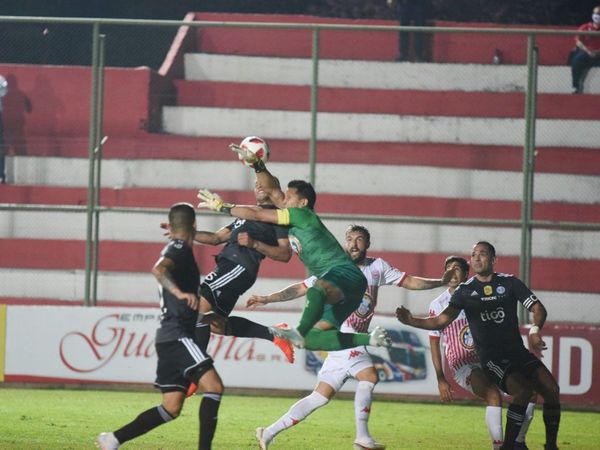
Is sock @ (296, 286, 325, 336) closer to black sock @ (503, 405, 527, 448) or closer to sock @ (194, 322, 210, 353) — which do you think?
sock @ (194, 322, 210, 353)

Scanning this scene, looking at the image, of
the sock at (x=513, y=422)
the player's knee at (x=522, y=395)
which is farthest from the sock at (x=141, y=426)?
the player's knee at (x=522, y=395)

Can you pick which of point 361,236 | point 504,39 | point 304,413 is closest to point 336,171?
point 504,39

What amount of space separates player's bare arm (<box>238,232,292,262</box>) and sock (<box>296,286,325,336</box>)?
86cm

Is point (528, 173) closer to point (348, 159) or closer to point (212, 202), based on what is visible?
point (348, 159)

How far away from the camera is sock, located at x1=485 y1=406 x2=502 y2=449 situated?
1095 cm

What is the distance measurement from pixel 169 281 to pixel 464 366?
3.68 metres

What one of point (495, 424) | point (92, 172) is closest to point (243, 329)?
point (495, 424)

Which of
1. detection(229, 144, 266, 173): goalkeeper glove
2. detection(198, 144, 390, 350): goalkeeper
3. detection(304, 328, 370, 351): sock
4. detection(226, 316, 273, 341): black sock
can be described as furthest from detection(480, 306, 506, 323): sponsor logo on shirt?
detection(229, 144, 266, 173): goalkeeper glove

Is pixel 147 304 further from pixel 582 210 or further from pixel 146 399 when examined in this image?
pixel 582 210

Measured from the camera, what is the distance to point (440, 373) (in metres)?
11.8

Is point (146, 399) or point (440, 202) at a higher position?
point (440, 202)

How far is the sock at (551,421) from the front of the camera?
11125 millimetres

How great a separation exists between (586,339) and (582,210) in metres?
2.60

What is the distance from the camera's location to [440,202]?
1873 centimetres
